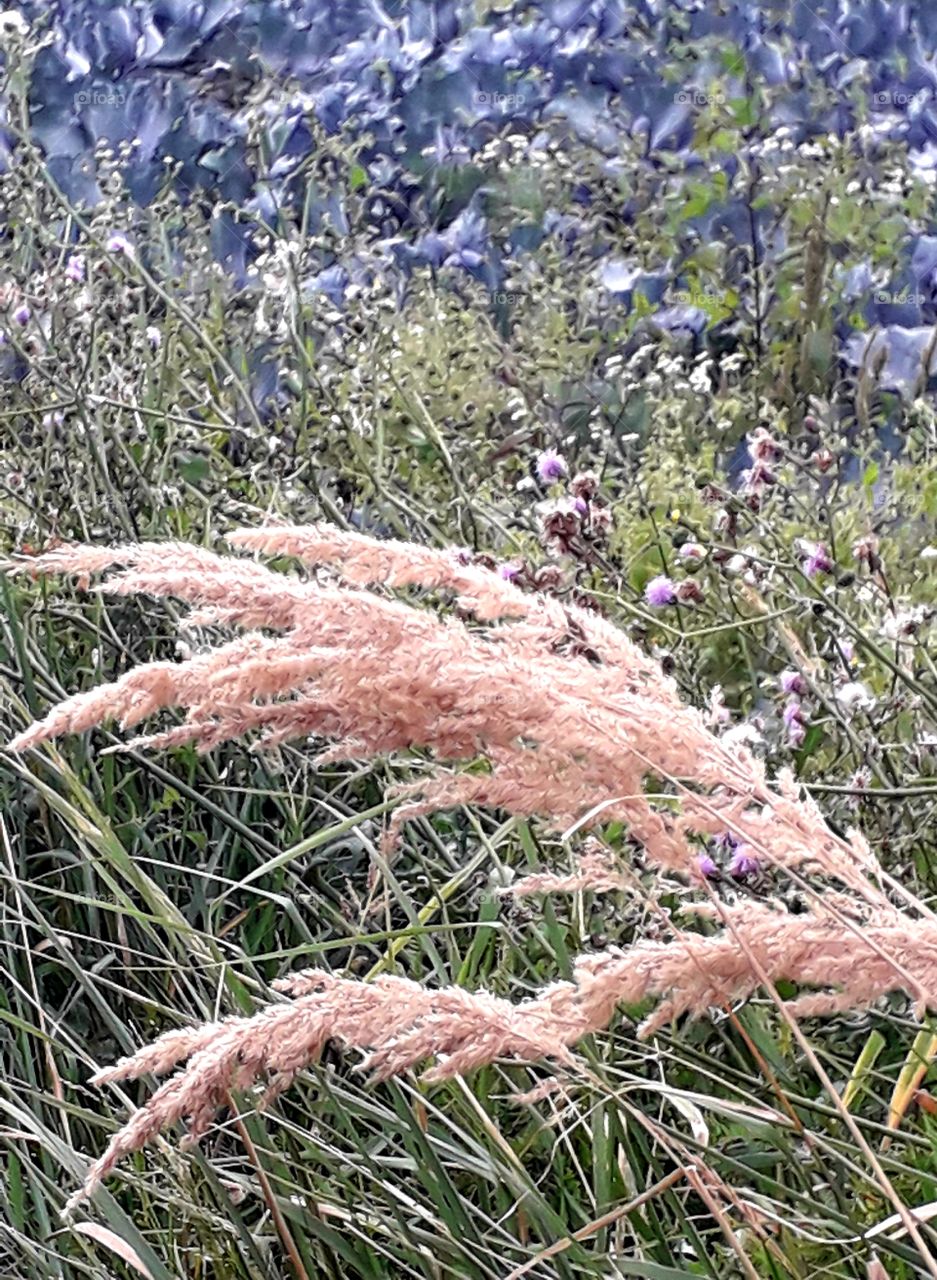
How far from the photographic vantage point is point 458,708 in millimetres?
967

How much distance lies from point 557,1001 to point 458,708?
17cm

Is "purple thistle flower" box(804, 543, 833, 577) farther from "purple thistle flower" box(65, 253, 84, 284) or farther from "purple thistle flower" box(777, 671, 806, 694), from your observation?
"purple thistle flower" box(65, 253, 84, 284)

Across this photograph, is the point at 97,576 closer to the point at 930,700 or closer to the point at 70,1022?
A: the point at 70,1022

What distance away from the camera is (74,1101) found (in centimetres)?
176

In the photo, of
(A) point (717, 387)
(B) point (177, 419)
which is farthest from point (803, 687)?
(A) point (717, 387)

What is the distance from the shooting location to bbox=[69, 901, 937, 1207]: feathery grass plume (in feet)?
2.96

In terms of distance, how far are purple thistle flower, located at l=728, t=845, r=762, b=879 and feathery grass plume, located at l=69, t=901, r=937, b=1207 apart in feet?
1.91

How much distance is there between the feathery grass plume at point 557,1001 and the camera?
903 millimetres

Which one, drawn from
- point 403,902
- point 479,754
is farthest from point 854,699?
point 479,754

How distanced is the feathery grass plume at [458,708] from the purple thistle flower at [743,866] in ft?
1.75

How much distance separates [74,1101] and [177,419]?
2.79 feet

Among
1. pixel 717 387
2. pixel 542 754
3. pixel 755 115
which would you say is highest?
pixel 542 754

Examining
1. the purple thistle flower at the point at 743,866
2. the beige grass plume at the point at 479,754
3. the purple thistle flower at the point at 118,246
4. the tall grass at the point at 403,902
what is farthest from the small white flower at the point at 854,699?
the purple thistle flower at the point at 118,246

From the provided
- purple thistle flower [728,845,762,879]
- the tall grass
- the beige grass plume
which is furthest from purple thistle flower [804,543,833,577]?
the beige grass plume
